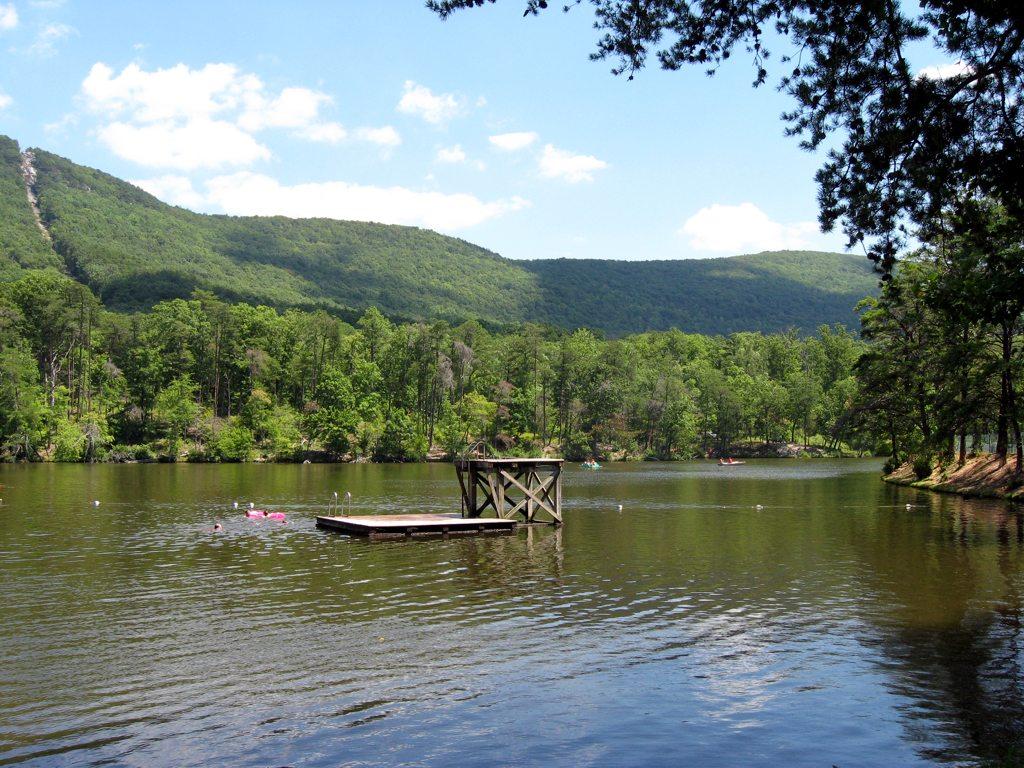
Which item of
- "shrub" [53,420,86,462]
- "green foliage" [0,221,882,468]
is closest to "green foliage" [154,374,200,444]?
"green foliage" [0,221,882,468]

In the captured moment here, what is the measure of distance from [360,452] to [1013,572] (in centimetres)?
9930

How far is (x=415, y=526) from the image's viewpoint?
1319 inches

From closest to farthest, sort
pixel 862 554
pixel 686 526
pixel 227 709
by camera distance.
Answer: pixel 227 709 → pixel 862 554 → pixel 686 526

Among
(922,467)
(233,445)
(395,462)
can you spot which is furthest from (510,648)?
(395,462)

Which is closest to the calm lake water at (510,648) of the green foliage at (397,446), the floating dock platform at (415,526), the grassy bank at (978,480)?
the floating dock platform at (415,526)

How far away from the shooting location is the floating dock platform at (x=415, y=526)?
33281 millimetres

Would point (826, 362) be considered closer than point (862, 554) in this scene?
No

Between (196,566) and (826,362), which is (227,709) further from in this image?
(826,362)

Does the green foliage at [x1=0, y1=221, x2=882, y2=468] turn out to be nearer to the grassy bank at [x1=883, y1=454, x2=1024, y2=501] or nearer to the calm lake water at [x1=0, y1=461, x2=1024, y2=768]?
the grassy bank at [x1=883, y1=454, x2=1024, y2=501]

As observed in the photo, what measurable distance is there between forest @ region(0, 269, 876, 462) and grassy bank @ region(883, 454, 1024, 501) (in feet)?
87.8

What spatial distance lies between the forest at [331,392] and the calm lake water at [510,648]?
68.1 m

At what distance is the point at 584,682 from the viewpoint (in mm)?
14148

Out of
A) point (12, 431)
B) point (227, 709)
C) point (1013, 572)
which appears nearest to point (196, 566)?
point (227, 709)

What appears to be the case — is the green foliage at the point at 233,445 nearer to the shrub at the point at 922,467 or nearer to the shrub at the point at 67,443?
the shrub at the point at 67,443
